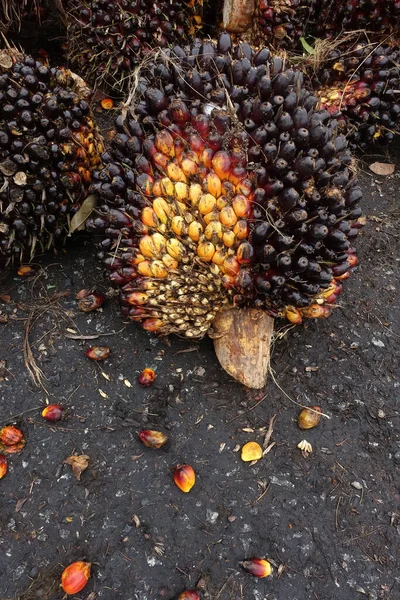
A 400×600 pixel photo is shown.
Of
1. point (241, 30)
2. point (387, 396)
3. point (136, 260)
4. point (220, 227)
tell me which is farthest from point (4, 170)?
point (387, 396)

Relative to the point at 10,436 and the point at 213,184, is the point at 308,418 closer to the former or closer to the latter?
the point at 213,184

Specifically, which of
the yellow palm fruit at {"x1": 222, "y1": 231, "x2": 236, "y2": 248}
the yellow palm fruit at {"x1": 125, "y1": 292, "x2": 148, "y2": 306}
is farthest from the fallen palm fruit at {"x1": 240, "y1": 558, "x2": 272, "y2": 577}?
the yellow palm fruit at {"x1": 222, "y1": 231, "x2": 236, "y2": 248}

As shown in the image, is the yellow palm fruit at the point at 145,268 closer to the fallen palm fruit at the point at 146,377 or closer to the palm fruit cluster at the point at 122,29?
the fallen palm fruit at the point at 146,377

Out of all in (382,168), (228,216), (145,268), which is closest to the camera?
(228,216)

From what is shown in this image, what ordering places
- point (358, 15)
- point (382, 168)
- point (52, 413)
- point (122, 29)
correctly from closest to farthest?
point (52, 413), point (122, 29), point (358, 15), point (382, 168)

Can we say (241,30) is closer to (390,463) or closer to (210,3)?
(210,3)

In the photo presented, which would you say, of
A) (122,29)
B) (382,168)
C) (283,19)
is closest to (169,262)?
(122,29)
